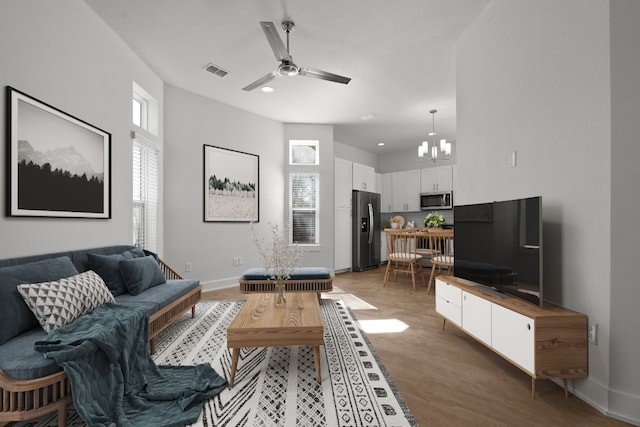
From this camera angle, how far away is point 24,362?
1438mm

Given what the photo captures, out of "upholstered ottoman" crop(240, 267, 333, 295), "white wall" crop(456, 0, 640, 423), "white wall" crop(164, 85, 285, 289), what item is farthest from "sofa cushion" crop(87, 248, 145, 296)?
"white wall" crop(456, 0, 640, 423)

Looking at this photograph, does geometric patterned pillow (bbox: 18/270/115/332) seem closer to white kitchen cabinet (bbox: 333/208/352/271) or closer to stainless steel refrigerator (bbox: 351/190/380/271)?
white kitchen cabinet (bbox: 333/208/352/271)

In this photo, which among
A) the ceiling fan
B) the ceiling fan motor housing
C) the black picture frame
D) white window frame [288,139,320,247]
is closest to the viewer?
the ceiling fan

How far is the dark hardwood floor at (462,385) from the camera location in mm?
1648

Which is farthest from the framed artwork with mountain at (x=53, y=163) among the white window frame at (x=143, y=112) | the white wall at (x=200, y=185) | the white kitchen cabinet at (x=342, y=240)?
the white kitchen cabinet at (x=342, y=240)

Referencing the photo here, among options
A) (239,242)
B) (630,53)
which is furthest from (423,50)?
(239,242)

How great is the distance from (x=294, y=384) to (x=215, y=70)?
3662 millimetres

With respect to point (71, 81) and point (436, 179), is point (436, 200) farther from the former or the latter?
point (71, 81)

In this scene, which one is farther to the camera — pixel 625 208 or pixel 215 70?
pixel 215 70

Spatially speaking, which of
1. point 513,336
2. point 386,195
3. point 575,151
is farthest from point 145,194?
point 386,195

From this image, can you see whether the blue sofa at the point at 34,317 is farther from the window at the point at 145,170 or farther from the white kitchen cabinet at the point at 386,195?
the white kitchen cabinet at the point at 386,195

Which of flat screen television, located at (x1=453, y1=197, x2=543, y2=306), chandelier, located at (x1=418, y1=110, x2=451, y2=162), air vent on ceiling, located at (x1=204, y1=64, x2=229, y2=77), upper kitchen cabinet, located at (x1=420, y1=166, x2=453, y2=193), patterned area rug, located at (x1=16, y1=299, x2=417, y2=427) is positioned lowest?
patterned area rug, located at (x1=16, y1=299, x2=417, y2=427)

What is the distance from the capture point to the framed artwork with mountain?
206 centimetres

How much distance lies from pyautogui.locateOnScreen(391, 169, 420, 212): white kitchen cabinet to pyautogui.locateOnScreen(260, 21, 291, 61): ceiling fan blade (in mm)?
5269
